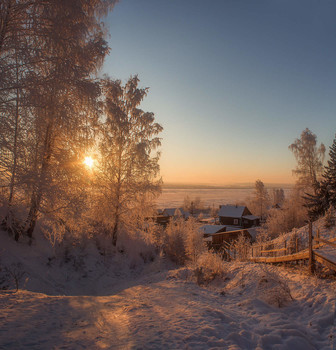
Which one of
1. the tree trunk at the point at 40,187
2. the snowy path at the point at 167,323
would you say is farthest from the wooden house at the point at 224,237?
the tree trunk at the point at 40,187

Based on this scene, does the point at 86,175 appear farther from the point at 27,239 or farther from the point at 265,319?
the point at 265,319

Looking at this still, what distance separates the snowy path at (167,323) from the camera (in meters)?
3.53

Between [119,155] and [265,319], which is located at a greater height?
[119,155]

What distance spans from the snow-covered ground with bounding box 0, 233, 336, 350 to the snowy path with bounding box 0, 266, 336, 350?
16mm

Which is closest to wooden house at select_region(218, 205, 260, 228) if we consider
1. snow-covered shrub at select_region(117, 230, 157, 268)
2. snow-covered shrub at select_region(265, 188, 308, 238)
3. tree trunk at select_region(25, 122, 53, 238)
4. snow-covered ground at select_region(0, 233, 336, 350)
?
snow-covered shrub at select_region(265, 188, 308, 238)

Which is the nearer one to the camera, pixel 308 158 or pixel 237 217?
pixel 308 158

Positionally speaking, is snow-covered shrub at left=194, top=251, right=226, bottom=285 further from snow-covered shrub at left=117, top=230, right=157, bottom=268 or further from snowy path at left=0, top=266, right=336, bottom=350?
snow-covered shrub at left=117, top=230, right=157, bottom=268

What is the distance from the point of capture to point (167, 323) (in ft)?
14.0

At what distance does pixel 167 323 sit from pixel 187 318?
49cm

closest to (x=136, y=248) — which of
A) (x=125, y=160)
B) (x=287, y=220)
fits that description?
(x=125, y=160)

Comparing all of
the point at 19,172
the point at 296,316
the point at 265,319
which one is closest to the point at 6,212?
the point at 19,172

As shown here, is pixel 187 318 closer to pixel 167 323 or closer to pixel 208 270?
pixel 167 323

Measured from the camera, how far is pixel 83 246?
11.8 m

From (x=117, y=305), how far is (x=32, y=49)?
719 centimetres
